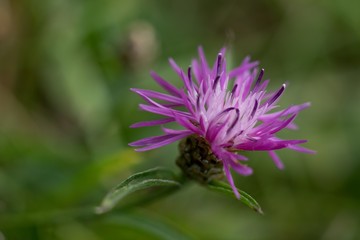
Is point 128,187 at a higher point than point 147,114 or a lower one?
higher

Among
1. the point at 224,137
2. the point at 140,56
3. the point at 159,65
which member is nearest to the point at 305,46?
the point at 159,65

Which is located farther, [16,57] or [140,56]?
[16,57]

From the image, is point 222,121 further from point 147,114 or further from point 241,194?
point 147,114

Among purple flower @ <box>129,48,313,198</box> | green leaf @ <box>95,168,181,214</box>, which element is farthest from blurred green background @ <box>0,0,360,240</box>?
green leaf @ <box>95,168,181,214</box>

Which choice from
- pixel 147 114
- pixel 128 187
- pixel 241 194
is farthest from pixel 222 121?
pixel 147 114

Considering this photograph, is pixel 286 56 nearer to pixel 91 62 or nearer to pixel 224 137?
pixel 91 62

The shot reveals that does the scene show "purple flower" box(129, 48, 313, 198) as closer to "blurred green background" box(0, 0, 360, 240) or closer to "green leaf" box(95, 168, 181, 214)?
"green leaf" box(95, 168, 181, 214)
